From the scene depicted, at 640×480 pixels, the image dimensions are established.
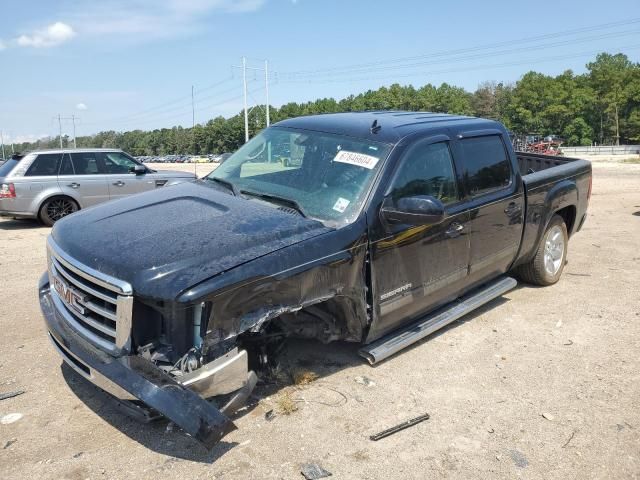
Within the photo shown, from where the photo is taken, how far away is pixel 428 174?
13.9ft

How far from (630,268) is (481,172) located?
3545 mm

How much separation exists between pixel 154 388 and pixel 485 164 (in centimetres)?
355

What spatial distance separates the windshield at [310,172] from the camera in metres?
3.72

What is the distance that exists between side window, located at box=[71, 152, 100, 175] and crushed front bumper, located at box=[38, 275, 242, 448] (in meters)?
8.97

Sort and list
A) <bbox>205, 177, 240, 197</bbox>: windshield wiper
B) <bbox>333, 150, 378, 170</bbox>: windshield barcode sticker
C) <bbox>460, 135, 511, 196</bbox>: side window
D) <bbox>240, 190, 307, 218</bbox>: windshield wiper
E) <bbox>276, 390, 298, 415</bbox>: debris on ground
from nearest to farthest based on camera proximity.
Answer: <bbox>276, 390, 298, 415</bbox>: debris on ground, <bbox>240, 190, 307, 218</bbox>: windshield wiper, <bbox>333, 150, 378, 170</bbox>: windshield barcode sticker, <bbox>205, 177, 240, 197</bbox>: windshield wiper, <bbox>460, 135, 511, 196</bbox>: side window

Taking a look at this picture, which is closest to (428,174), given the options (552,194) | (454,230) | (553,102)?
(454,230)

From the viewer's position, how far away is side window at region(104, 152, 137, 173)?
11477mm

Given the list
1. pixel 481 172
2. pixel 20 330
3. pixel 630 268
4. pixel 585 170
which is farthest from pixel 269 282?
pixel 630 268

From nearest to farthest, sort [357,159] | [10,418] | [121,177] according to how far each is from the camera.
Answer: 1. [10,418]
2. [357,159]
3. [121,177]

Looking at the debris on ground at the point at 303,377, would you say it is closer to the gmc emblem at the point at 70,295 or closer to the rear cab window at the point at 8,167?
the gmc emblem at the point at 70,295

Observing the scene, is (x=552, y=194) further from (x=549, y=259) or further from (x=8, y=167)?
(x=8, y=167)

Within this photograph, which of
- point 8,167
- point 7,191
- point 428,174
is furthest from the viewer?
point 8,167

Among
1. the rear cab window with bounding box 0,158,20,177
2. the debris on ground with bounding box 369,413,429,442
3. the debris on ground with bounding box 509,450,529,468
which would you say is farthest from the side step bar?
the rear cab window with bounding box 0,158,20,177

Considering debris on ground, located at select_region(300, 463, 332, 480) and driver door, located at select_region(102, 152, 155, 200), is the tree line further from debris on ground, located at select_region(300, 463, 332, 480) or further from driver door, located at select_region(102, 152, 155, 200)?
debris on ground, located at select_region(300, 463, 332, 480)
